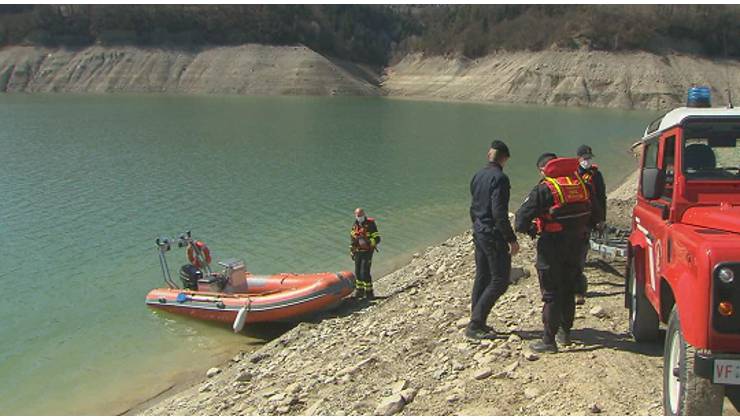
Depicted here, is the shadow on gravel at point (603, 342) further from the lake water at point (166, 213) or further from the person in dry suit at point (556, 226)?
the lake water at point (166, 213)

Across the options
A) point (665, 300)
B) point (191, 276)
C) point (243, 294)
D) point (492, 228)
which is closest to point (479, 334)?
point (492, 228)

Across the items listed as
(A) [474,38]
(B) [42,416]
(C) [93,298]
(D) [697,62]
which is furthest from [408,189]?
(A) [474,38]

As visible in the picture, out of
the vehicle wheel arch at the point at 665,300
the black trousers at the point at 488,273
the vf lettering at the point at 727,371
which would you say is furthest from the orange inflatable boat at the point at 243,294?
the vf lettering at the point at 727,371

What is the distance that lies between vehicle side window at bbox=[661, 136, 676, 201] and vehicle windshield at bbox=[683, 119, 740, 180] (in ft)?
0.55

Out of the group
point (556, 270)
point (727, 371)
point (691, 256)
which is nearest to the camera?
point (727, 371)

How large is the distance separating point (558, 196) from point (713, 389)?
2.22 metres

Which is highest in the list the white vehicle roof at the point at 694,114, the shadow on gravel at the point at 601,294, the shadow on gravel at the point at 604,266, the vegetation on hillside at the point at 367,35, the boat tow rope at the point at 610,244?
the vegetation on hillside at the point at 367,35

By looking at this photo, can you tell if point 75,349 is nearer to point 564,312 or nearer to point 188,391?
point 188,391

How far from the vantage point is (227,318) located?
449 inches

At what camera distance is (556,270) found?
19.7 ft

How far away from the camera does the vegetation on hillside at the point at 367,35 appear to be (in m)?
99.2

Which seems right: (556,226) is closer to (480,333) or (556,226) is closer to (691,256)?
(480,333)

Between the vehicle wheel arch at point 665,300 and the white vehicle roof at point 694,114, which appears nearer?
the vehicle wheel arch at point 665,300

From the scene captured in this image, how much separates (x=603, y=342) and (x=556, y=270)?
1026 mm
